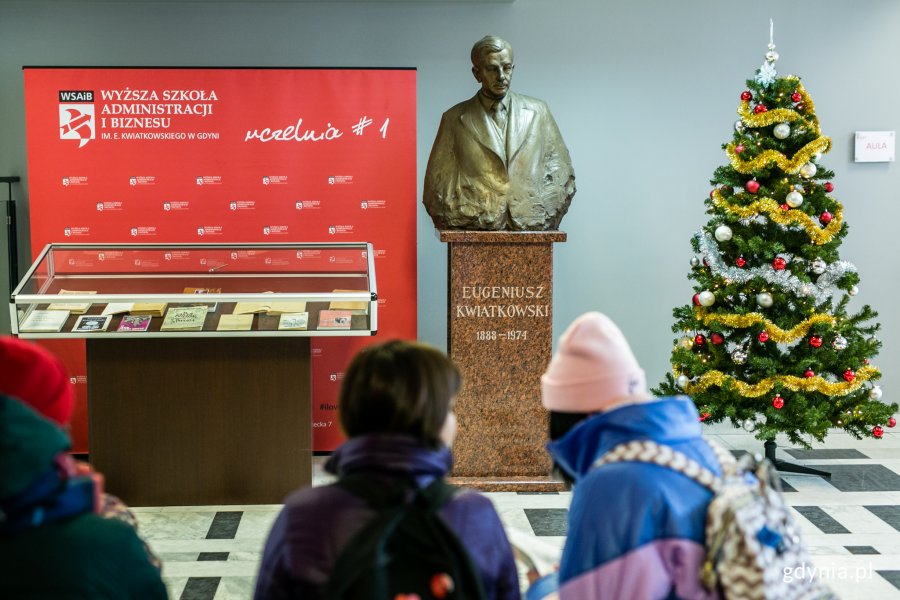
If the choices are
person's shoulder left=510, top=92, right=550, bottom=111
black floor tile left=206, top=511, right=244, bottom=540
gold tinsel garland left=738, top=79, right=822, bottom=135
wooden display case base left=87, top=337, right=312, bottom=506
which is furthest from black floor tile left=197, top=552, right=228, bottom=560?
gold tinsel garland left=738, top=79, right=822, bottom=135

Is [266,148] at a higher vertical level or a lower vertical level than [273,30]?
lower

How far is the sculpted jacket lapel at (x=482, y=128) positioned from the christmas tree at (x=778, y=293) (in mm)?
1186

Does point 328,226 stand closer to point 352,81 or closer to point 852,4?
point 352,81

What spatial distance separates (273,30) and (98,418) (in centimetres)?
276

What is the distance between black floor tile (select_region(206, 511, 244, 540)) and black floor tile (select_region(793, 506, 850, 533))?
2727 millimetres

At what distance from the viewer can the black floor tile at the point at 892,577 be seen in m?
3.98

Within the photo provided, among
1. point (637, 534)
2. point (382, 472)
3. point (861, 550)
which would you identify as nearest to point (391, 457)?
point (382, 472)

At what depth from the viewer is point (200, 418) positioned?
497cm

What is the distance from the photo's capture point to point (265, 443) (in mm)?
5000

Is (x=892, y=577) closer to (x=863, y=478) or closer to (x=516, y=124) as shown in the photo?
(x=863, y=478)

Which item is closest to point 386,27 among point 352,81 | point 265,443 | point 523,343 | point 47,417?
point 352,81

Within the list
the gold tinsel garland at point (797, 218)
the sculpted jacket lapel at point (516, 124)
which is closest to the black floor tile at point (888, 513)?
the gold tinsel garland at point (797, 218)

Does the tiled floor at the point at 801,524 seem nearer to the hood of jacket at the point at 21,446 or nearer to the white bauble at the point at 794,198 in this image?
the white bauble at the point at 794,198

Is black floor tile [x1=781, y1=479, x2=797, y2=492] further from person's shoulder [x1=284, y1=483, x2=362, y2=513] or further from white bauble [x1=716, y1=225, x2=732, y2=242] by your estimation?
person's shoulder [x1=284, y1=483, x2=362, y2=513]
